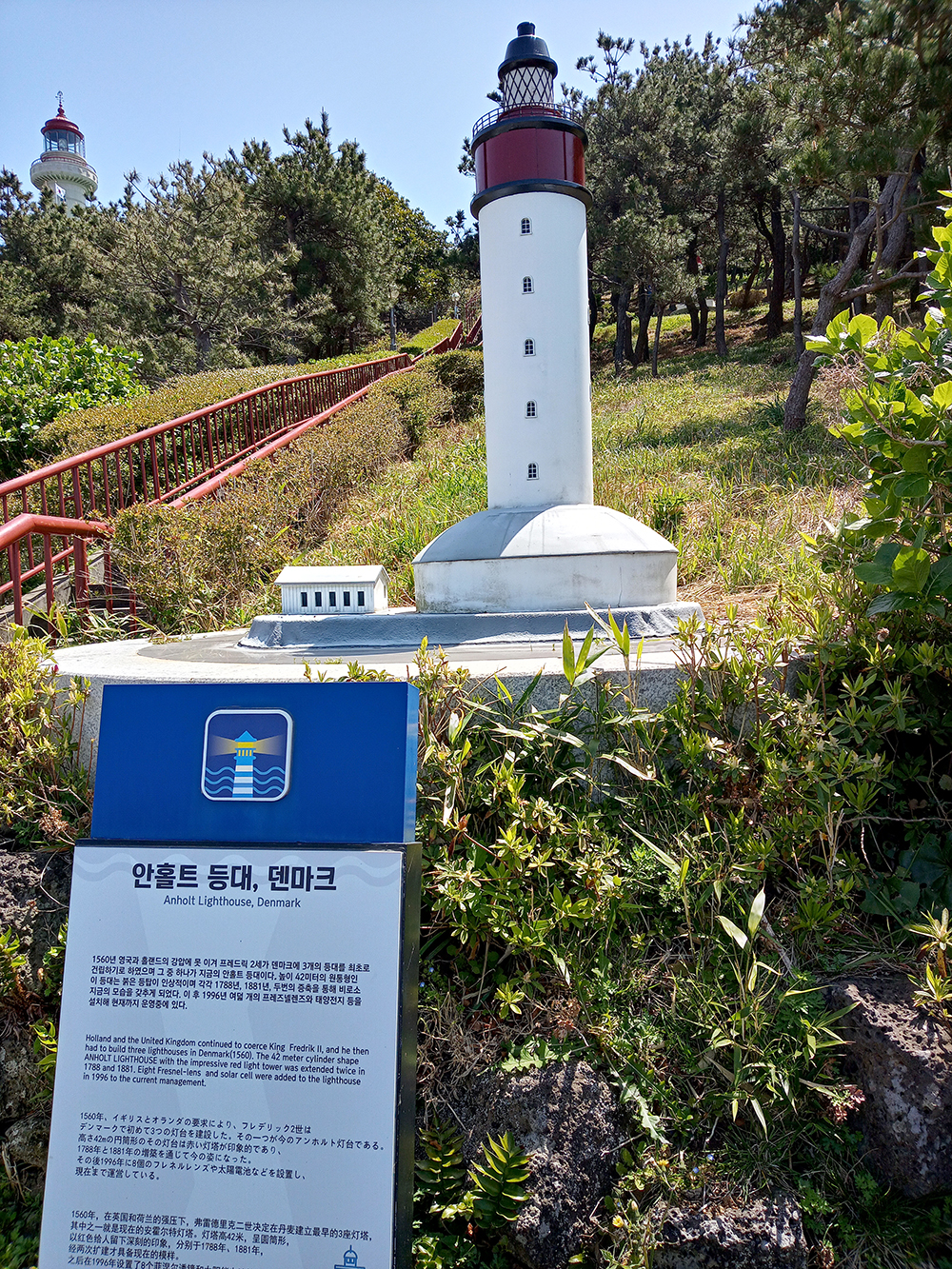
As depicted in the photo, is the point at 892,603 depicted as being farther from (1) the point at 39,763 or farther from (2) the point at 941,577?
(1) the point at 39,763

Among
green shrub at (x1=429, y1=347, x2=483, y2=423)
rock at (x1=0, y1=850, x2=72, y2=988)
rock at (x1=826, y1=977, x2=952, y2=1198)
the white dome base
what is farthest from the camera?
green shrub at (x1=429, y1=347, x2=483, y2=423)

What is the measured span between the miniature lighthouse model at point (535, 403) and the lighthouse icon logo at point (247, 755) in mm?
3209

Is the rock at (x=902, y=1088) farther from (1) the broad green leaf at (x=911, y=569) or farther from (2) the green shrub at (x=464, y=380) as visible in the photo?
(2) the green shrub at (x=464, y=380)

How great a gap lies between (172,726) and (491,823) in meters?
1.32

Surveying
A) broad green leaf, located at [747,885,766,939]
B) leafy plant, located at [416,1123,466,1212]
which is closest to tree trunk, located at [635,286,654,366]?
broad green leaf, located at [747,885,766,939]

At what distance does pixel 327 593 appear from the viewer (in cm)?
522

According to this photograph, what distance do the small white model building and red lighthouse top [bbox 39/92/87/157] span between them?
70.5m

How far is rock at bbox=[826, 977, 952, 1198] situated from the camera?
2.35 meters

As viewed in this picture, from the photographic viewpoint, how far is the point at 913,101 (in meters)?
9.09

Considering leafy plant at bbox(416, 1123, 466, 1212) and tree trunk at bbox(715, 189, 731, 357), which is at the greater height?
tree trunk at bbox(715, 189, 731, 357)

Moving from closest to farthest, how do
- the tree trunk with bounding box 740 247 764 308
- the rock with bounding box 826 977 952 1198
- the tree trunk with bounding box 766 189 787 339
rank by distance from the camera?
the rock with bounding box 826 977 952 1198, the tree trunk with bounding box 766 189 787 339, the tree trunk with bounding box 740 247 764 308

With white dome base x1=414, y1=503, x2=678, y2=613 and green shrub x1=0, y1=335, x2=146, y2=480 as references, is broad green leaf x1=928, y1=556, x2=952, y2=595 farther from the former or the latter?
green shrub x1=0, y1=335, x2=146, y2=480

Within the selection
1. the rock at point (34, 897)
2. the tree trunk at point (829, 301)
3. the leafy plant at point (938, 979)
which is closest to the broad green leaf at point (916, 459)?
the leafy plant at point (938, 979)

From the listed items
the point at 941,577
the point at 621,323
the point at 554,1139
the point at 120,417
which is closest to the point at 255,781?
the point at 554,1139
